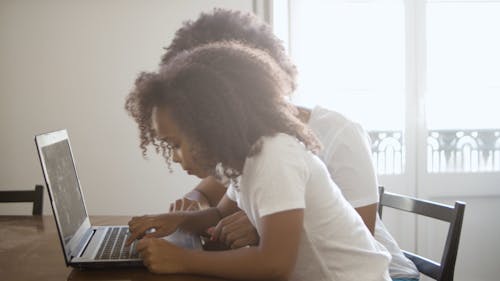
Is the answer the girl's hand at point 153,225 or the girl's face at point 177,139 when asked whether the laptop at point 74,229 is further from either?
the girl's face at point 177,139

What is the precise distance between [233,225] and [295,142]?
0.28 metres

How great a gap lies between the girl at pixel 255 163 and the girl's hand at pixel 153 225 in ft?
0.50

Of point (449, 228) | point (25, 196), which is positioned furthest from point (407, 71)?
point (25, 196)

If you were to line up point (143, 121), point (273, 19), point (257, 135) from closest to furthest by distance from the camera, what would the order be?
A: 1. point (257, 135)
2. point (143, 121)
3. point (273, 19)

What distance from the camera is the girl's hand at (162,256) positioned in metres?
0.99

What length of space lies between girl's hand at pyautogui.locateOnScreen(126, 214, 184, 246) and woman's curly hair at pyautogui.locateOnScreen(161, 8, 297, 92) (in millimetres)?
378

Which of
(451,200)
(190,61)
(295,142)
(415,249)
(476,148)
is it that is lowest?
(415,249)

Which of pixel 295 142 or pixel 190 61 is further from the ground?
pixel 190 61

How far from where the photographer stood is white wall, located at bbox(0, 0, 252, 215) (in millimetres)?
2656

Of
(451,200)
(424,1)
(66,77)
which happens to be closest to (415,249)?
(451,200)

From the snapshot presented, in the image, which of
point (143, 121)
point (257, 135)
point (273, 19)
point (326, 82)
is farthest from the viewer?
point (326, 82)

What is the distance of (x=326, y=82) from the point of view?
2.84 meters

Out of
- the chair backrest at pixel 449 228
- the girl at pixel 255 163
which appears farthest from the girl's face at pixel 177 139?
the chair backrest at pixel 449 228

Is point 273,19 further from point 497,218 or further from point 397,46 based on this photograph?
point 497,218
